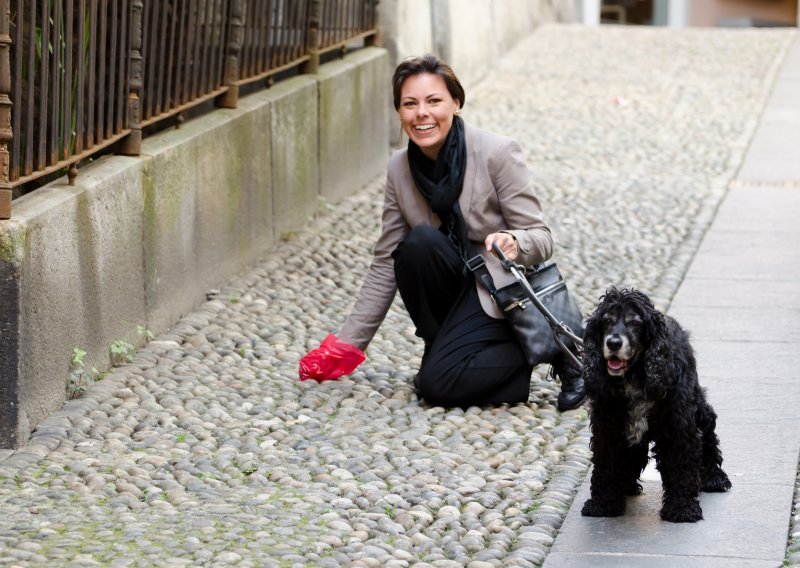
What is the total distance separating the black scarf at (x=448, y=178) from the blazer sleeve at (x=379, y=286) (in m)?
0.23

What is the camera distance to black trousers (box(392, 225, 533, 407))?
5.99m

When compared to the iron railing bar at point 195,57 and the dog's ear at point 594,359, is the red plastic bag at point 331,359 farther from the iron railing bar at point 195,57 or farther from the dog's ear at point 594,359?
the iron railing bar at point 195,57

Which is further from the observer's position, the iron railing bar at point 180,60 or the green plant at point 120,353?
the iron railing bar at point 180,60

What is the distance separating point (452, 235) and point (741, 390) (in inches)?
53.7

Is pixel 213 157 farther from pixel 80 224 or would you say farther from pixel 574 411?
pixel 574 411

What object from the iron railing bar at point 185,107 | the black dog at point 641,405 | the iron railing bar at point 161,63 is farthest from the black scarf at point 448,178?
the iron railing bar at point 161,63

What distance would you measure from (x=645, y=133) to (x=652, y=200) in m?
2.62

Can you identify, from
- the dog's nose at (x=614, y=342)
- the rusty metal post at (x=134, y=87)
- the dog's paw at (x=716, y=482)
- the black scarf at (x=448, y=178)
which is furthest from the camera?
the rusty metal post at (x=134, y=87)

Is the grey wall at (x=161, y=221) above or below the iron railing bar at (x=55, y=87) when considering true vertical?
below

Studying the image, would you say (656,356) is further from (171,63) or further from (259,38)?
(259,38)

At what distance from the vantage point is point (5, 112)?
541cm

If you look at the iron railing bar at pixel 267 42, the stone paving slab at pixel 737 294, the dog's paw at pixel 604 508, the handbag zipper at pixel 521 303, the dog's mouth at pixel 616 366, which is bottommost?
the stone paving slab at pixel 737 294

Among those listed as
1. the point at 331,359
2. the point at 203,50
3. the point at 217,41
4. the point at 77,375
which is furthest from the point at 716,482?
the point at 217,41

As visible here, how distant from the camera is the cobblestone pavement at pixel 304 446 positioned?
456 centimetres
